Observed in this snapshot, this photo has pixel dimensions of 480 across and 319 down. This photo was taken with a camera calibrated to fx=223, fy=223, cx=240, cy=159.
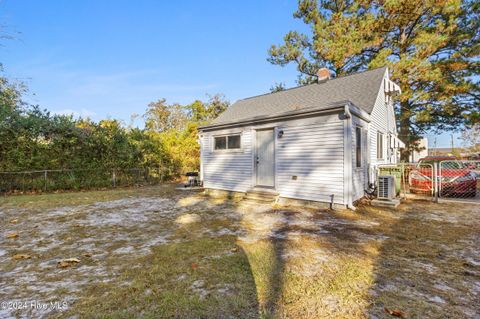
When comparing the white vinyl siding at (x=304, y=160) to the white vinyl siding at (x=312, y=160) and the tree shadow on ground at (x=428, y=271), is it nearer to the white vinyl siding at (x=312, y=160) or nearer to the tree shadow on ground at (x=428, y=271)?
the white vinyl siding at (x=312, y=160)

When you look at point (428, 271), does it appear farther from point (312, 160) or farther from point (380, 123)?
point (380, 123)

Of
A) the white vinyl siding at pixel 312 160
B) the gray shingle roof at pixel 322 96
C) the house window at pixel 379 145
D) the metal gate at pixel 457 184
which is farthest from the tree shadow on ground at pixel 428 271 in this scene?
the gray shingle roof at pixel 322 96

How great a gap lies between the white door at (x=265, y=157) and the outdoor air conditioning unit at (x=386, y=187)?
3.18 meters

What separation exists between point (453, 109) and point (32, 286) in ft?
62.1

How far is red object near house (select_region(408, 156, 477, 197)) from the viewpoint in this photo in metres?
7.44

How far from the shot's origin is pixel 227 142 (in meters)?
8.62

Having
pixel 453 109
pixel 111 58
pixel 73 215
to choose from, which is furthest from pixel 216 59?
pixel 453 109

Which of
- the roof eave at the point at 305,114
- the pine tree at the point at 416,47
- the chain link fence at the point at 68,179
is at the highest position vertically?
the pine tree at the point at 416,47

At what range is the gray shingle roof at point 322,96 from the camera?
818 centimetres

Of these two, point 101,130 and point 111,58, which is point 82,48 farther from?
point 101,130

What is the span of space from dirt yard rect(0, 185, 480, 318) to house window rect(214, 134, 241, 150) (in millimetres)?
3486

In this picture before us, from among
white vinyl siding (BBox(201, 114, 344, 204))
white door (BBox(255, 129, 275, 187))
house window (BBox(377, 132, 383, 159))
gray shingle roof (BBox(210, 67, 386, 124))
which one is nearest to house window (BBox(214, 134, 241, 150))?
white vinyl siding (BBox(201, 114, 344, 204))

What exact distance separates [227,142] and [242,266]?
6.12 metres

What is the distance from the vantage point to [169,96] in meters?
26.1
